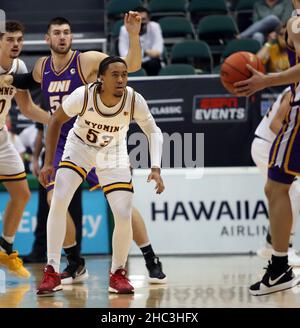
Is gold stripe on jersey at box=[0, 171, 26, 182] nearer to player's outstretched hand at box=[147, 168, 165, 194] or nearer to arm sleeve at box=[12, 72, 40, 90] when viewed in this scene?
arm sleeve at box=[12, 72, 40, 90]

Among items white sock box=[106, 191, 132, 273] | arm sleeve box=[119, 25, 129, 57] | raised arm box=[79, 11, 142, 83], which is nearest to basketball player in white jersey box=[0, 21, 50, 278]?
raised arm box=[79, 11, 142, 83]

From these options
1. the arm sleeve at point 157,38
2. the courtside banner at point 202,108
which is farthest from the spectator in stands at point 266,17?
the courtside banner at point 202,108

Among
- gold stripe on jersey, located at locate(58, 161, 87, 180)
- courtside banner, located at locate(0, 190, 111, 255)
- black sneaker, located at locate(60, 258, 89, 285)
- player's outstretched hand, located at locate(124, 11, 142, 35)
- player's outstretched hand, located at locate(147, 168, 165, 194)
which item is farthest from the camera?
courtside banner, located at locate(0, 190, 111, 255)

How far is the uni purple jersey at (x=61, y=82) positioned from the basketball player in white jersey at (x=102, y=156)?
658 millimetres

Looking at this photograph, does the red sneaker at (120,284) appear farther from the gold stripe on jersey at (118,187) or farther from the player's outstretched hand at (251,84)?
the player's outstretched hand at (251,84)

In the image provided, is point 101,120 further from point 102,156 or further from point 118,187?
point 118,187

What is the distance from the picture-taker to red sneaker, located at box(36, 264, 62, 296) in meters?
6.20

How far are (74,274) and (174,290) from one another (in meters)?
1.10

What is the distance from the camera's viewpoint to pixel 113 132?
21.4ft

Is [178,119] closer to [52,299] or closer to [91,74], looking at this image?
[91,74]

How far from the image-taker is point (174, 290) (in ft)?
21.3

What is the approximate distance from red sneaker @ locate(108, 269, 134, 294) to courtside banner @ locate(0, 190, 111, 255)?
3.19m
